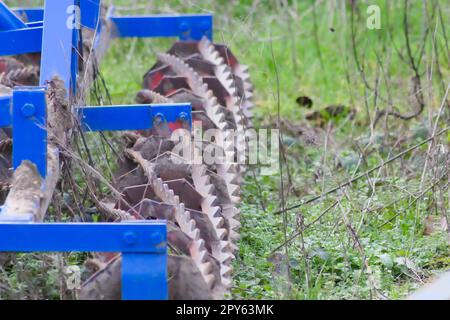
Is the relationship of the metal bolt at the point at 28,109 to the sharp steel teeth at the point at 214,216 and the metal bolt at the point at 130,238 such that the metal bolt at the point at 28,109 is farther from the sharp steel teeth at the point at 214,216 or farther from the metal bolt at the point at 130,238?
the sharp steel teeth at the point at 214,216

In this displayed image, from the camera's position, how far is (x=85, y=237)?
8.46 ft

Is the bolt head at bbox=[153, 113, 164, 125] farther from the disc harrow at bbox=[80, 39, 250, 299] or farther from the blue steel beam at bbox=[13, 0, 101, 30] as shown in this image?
the blue steel beam at bbox=[13, 0, 101, 30]

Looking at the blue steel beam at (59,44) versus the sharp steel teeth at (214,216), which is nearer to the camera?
the sharp steel teeth at (214,216)

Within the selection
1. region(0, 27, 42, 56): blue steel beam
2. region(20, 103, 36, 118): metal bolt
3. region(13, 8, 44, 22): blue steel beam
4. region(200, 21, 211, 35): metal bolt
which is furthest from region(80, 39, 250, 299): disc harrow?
region(13, 8, 44, 22): blue steel beam

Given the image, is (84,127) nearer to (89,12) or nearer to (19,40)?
(19,40)

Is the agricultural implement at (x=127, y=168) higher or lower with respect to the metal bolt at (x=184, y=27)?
lower

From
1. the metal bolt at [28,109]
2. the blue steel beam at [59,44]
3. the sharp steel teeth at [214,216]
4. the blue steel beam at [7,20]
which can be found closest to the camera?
the metal bolt at [28,109]

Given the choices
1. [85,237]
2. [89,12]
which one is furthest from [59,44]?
[85,237]

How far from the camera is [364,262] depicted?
10.2 ft

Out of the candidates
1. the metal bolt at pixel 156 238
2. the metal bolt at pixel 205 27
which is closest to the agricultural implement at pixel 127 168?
the metal bolt at pixel 156 238

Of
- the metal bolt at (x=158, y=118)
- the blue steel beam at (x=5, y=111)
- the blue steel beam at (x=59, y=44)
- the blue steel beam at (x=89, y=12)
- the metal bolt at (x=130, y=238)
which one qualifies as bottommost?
the metal bolt at (x=130, y=238)

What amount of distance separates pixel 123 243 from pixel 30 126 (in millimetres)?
504

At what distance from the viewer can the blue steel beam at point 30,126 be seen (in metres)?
2.78

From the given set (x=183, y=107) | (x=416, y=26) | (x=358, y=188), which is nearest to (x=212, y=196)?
(x=183, y=107)
